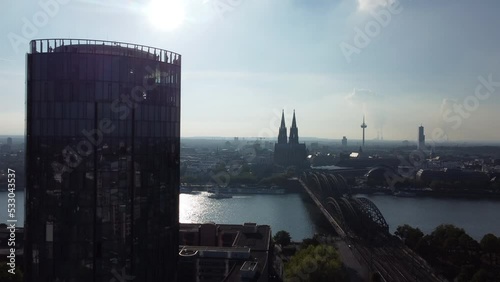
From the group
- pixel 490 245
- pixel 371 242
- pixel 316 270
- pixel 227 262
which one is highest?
pixel 227 262

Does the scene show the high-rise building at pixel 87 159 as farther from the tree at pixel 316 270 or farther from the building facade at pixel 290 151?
the building facade at pixel 290 151

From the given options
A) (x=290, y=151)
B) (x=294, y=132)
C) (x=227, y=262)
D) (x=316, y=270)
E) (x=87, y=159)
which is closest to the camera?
(x=87, y=159)

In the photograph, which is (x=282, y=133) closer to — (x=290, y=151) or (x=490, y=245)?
(x=290, y=151)

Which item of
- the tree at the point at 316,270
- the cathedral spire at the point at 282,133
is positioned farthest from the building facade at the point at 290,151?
the tree at the point at 316,270

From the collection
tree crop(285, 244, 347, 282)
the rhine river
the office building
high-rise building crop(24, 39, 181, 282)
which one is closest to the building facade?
the rhine river

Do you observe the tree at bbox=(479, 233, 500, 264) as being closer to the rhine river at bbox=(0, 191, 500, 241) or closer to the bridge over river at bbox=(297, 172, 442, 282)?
the bridge over river at bbox=(297, 172, 442, 282)

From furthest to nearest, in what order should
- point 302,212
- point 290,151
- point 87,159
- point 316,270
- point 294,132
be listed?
point 290,151 → point 294,132 → point 302,212 → point 316,270 → point 87,159

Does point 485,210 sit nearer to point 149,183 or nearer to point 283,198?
point 283,198

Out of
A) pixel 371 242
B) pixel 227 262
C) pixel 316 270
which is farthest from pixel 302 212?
pixel 227 262
